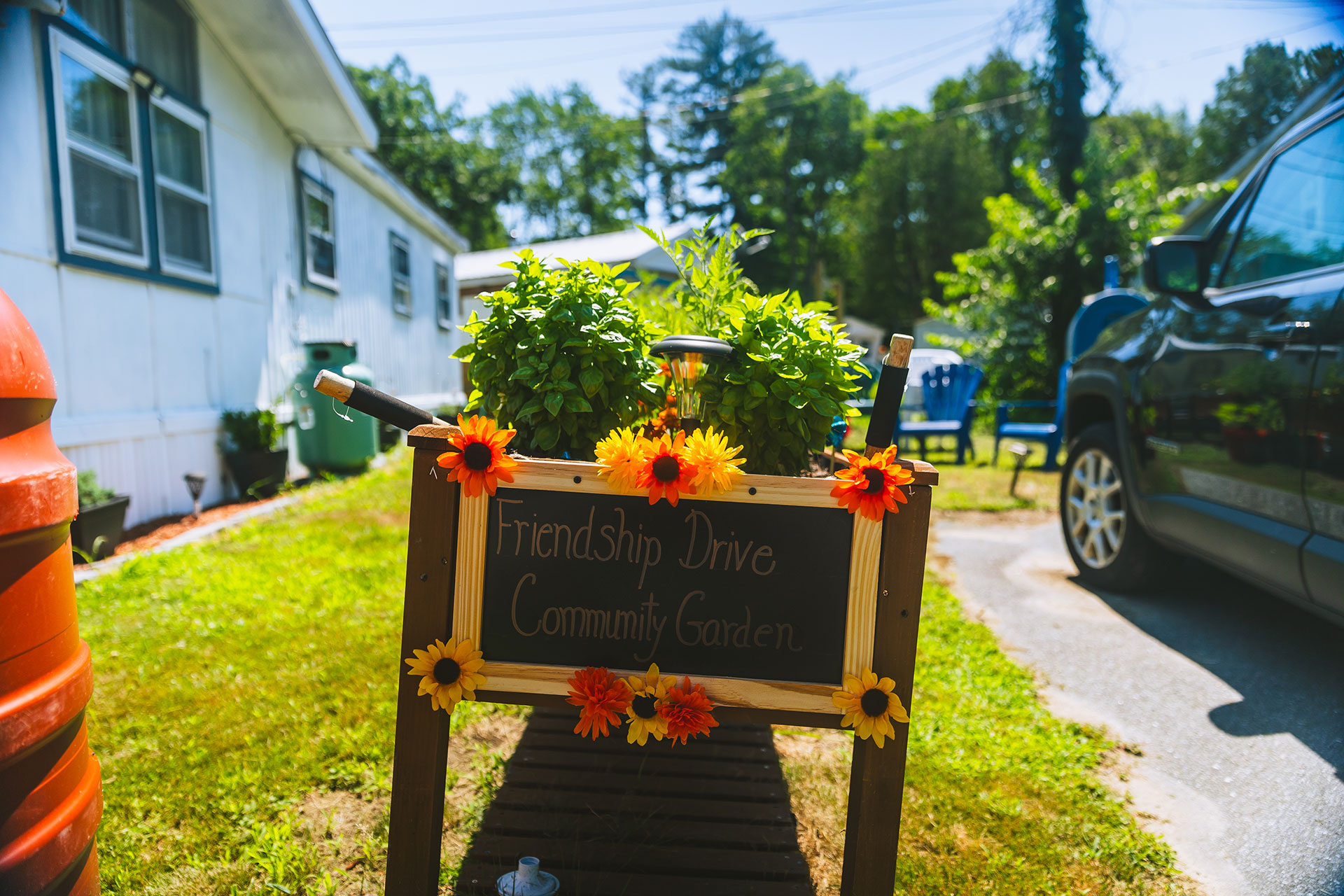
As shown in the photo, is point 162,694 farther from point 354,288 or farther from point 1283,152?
point 354,288

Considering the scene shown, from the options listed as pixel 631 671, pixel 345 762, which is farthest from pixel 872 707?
pixel 345 762

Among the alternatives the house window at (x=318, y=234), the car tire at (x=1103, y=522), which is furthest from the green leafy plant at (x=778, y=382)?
the house window at (x=318, y=234)

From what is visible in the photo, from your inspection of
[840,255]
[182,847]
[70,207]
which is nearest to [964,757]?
[182,847]

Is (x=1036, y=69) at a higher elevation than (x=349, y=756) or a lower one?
higher

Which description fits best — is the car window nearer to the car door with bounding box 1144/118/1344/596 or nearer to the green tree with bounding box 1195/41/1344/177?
the car door with bounding box 1144/118/1344/596

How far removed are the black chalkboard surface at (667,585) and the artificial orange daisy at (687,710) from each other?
1.9 inches

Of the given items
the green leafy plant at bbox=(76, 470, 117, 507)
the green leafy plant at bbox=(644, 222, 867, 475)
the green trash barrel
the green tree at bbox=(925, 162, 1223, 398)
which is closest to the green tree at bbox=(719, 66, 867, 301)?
the green tree at bbox=(925, 162, 1223, 398)

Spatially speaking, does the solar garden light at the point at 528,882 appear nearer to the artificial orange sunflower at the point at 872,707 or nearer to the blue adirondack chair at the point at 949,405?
the artificial orange sunflower at the point at 872,707

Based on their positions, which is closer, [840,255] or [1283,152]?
[1283,152]

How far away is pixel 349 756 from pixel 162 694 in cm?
87

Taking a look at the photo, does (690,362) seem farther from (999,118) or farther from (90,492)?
(999,118)

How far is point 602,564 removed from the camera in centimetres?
145

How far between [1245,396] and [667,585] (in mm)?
2317

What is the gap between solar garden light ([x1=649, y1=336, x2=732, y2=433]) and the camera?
58.0 inches
